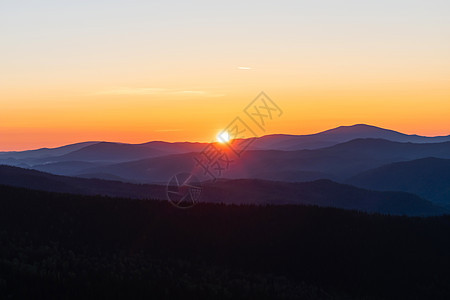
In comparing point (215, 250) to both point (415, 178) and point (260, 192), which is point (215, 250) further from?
point (415, 178)

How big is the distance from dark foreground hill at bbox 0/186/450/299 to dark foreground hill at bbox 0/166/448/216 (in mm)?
30137

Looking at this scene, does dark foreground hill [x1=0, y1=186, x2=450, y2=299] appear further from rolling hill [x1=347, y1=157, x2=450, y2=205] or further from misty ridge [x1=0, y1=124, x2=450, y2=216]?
rolling hill [x1=347, y1=157, x2=450, y2=205]

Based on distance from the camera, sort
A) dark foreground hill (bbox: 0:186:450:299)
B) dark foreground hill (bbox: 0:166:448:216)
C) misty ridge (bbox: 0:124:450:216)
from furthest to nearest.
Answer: misty ridge (bbox: 0:124:450:216), dark foreground hill (bbox: 0:166:448:216), dark foreground hill (bbox: 0:186:450:299)

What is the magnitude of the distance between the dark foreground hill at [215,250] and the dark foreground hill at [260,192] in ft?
98.9

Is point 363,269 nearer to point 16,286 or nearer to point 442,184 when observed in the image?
point 16,286

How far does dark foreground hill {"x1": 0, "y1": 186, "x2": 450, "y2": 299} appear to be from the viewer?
15352 millimetres

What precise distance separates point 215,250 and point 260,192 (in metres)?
47.6

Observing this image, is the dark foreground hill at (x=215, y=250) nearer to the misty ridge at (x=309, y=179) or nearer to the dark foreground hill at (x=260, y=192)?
the misty ridge at (x=309, y=179)

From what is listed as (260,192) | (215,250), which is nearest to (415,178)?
(260,192)

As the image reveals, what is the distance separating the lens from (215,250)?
74.3ft

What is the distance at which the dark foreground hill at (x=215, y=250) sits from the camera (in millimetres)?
Result: 15352

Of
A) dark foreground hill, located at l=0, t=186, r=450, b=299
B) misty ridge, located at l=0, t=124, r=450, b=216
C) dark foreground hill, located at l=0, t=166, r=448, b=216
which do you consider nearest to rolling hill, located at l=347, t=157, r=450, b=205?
misty ridge, located at l=0, t=124, r=450, b=216

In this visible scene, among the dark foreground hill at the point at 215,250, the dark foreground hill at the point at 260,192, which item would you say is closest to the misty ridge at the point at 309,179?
the dark foreground hill at the point at 260,192

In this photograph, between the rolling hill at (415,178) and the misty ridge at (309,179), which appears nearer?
the misty ridge at (309,179)
